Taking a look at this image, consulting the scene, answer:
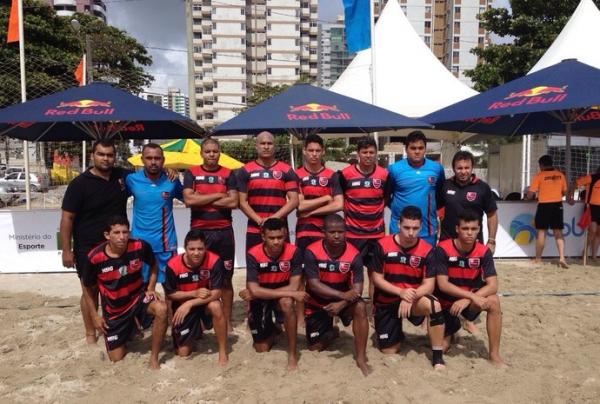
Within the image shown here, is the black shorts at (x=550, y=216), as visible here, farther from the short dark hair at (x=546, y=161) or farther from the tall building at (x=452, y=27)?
the tall building at (x=452, y=27)

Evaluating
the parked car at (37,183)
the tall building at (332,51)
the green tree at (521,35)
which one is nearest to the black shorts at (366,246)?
the parked car at (37,183)

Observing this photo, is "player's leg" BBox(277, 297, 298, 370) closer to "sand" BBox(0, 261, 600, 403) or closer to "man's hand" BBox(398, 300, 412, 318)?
"sand" BBox(0, 261, 600, 403)

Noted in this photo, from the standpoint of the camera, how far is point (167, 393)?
9.83ft

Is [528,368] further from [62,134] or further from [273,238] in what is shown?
[62,134]

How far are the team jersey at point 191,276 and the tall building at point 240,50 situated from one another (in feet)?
197

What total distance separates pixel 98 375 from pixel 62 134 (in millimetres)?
4668

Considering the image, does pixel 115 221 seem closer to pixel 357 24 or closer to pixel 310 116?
pixel 310 116

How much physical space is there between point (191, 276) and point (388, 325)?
1.56m

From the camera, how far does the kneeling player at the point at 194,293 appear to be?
338 cm

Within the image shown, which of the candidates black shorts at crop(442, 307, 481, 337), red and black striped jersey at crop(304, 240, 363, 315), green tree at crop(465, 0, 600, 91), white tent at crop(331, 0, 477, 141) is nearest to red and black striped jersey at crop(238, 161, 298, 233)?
red and black striped jersey at crop(304, 240, 363, 315)

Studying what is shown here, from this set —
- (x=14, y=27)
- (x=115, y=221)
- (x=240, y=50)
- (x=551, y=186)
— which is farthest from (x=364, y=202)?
(x=240, y=50)

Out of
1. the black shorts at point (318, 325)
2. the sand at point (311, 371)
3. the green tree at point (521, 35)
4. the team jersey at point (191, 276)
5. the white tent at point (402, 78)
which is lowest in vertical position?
the sand at point (311, 371)

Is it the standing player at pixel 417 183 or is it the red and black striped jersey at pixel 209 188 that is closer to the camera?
the red and black striped jersey at pixel 209 188

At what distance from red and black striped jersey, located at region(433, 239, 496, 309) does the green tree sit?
626 inches
